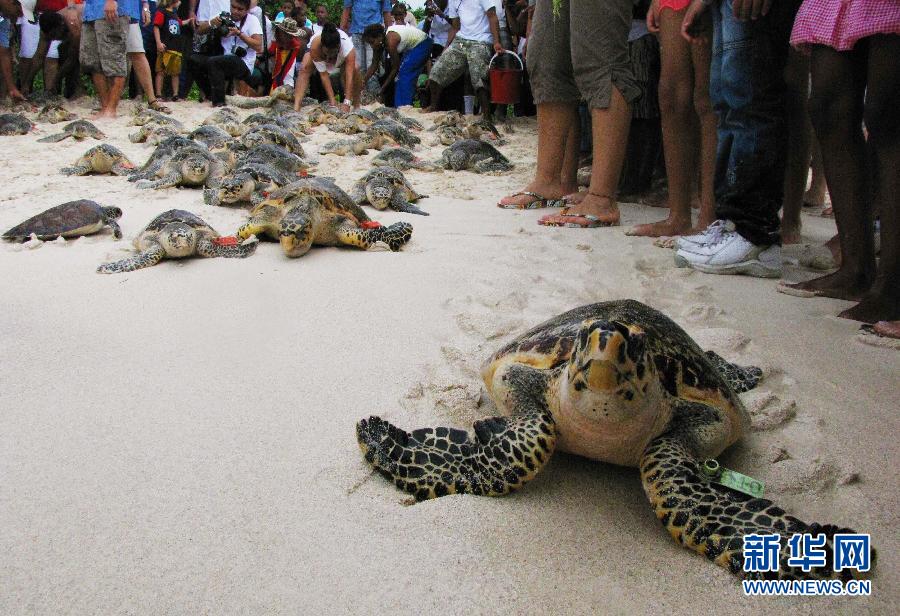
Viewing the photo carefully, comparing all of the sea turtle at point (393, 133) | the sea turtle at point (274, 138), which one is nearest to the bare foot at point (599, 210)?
the sea turtle at point (274, 138)

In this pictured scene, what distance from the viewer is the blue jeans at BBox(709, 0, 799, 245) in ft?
10.1

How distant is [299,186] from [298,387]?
8.00 ft

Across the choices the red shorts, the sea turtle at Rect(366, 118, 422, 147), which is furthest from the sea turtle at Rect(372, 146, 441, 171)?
the red shorts

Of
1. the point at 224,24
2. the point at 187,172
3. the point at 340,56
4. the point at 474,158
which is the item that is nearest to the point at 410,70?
the point at 340,56

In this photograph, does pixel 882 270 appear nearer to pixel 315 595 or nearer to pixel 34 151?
pixel 315 595

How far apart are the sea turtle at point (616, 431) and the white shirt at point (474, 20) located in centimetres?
892

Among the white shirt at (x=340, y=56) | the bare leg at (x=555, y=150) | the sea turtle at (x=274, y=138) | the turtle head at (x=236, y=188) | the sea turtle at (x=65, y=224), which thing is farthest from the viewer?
the white shirt at (x=340, y=56)

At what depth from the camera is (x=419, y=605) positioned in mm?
1330

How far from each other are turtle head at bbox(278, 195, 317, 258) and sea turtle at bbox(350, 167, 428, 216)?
4.65 ft

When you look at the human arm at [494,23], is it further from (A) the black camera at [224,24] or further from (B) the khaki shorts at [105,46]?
(B) the khaki shorts at [105,46]

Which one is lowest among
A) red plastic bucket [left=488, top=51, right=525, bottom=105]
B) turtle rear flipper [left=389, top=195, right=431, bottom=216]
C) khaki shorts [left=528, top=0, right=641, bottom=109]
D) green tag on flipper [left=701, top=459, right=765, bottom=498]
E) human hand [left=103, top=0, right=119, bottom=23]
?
turtle rear flipper [left=389, top=195, right=431, bottom=216]

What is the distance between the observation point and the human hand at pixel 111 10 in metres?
8.81

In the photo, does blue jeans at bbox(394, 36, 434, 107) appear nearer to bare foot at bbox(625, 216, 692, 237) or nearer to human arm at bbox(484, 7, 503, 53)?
human arm at bbox(484, 7, 503, 53)

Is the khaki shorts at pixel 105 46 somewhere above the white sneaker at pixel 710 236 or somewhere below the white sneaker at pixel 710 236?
above
